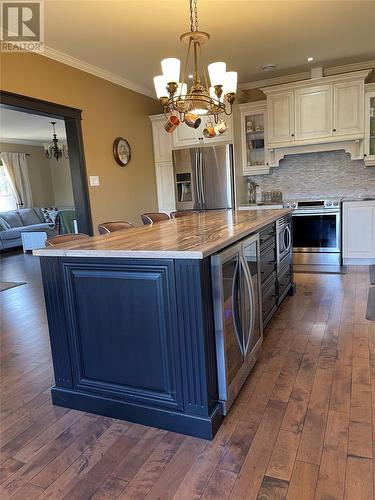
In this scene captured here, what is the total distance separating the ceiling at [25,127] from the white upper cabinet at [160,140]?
1653 millimetres

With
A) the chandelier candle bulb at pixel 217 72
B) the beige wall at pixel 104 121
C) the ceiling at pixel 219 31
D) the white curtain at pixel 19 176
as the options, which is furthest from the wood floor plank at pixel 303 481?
the white curtain at pixel 19 176

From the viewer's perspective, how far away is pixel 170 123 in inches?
123

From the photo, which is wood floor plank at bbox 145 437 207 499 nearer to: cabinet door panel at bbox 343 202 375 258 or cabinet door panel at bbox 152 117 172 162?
cabinet door panel at bbox 343 202 375 258

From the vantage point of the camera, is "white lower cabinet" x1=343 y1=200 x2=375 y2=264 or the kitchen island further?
"white lower cabinet" x1=343 y1=200 x2=375 y2=264

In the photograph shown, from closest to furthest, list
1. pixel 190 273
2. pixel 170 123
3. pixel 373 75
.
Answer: pixel 190 273 → pixel 170 123 → pixel 373 75

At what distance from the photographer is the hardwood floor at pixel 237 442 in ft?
4.70

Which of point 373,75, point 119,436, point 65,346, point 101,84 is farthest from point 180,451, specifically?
point 373,75

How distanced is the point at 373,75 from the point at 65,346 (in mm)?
5203

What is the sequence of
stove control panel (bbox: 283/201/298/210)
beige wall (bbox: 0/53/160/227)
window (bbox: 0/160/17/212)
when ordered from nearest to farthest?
beige wall (bbox: 0/53/160/227)
stove control panel (bbox: 283/201/298/210)
window (bbox: 0/160/17/212)

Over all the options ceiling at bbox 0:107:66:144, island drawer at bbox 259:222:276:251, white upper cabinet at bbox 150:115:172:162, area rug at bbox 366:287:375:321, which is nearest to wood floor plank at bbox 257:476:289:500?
island drawer at bbox 259:222:276:251

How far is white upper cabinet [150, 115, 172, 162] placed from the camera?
5.55 m

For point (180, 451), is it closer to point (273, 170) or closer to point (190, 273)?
point (190, 273)

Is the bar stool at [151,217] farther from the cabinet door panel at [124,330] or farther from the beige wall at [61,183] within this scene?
the beige wall at [61,183]

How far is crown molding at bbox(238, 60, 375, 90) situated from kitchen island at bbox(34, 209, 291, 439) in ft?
13.0
